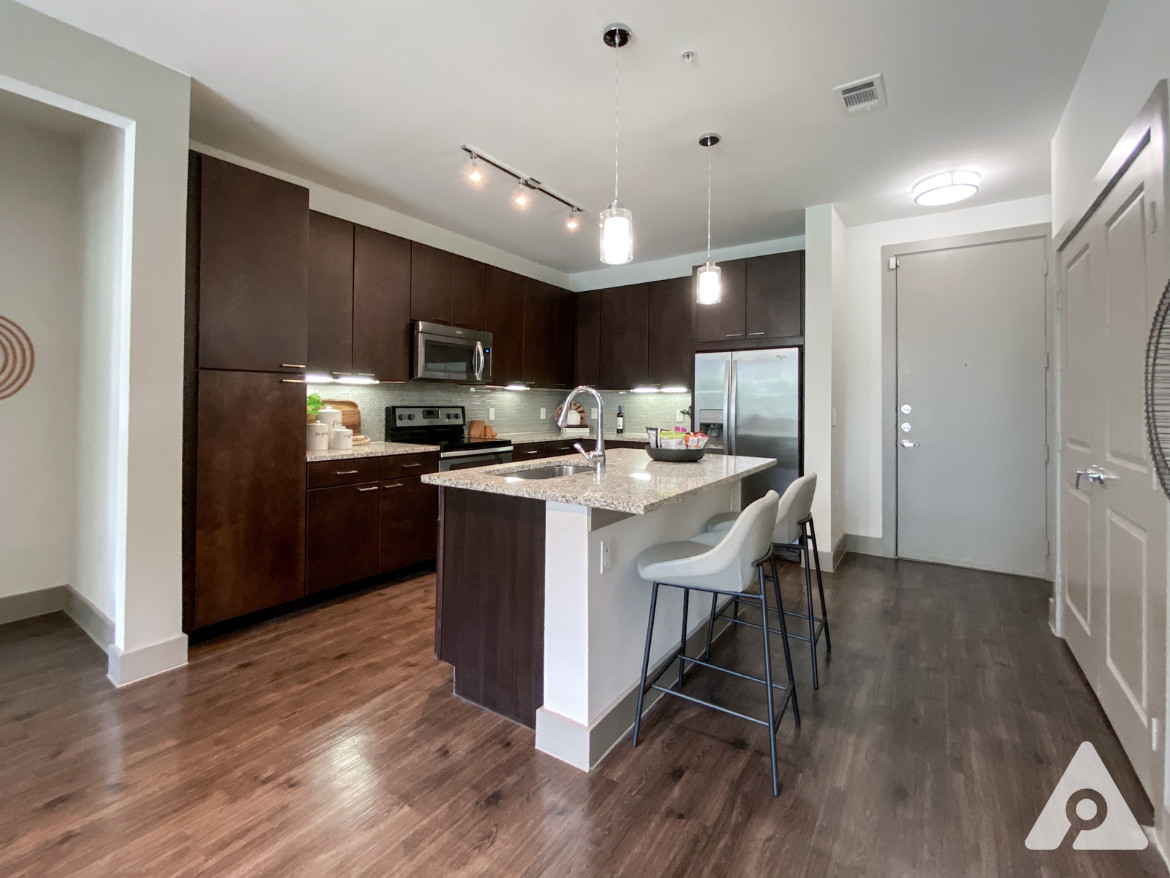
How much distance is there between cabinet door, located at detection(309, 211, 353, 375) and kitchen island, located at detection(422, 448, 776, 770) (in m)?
1.79

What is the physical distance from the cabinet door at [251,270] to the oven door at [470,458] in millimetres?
1191

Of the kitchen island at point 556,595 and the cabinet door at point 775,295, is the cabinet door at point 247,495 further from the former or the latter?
the cabinet door at point 775,295

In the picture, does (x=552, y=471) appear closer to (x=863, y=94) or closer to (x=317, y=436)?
(x=317, y=436)

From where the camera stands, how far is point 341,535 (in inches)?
125

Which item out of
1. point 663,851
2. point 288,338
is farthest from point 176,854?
point 288,338

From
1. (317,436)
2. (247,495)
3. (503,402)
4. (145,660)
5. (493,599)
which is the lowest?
(145,660)

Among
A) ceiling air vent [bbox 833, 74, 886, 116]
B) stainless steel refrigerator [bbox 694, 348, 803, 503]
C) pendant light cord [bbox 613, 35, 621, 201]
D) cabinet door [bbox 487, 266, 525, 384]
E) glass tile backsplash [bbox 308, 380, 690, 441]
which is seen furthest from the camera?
cabinet door [bbox 487, 266, 525, 384]

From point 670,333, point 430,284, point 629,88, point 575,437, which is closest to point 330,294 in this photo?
point 430,284

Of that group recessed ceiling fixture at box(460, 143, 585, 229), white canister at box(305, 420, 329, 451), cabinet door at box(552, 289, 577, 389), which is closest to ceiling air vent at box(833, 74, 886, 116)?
recessed ceiling fixture at box(460, 143, 585, 229)

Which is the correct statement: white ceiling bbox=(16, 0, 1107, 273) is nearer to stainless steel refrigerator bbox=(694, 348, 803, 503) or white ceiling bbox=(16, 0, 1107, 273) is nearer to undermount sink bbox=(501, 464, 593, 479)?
stainless steel refrigerator bbox=(694, 348, 803, 503)

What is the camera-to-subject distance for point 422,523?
365 cm

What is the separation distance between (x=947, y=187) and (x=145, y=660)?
499cm

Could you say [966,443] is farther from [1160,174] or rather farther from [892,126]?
[1160,174]

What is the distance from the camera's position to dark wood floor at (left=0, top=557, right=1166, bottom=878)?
1370mm
